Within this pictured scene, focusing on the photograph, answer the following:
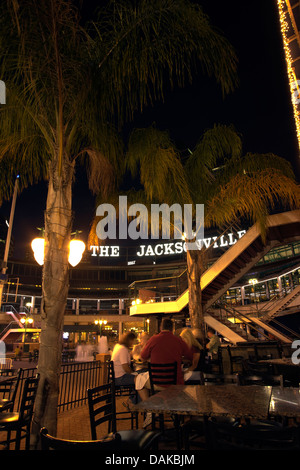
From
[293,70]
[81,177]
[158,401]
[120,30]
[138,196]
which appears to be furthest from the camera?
[138,196]

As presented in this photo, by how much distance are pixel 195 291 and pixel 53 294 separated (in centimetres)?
701

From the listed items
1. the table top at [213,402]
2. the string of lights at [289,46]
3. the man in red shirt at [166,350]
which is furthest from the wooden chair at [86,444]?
the string of lights at [289,46]

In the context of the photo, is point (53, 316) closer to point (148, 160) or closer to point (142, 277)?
point (148, 160)

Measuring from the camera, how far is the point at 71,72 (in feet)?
17.1

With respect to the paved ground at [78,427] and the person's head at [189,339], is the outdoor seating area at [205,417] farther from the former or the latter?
the person's head at [189,339]

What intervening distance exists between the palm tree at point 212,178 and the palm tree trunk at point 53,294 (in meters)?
4.57

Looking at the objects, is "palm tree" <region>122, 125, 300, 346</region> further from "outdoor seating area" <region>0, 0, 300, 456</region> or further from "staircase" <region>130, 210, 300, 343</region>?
"staircase" <region>130, 210, 300, 343</region>

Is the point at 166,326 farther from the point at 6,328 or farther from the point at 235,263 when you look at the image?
the point at 6,328

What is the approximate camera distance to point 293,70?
8.40 meters

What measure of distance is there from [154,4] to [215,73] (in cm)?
151

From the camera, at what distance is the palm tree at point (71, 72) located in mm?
4430

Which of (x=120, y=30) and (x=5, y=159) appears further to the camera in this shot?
(x=5, y=159)

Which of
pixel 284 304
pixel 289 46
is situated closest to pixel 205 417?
pixel 289 46

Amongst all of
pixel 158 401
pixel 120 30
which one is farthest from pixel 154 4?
pixel 158 401
